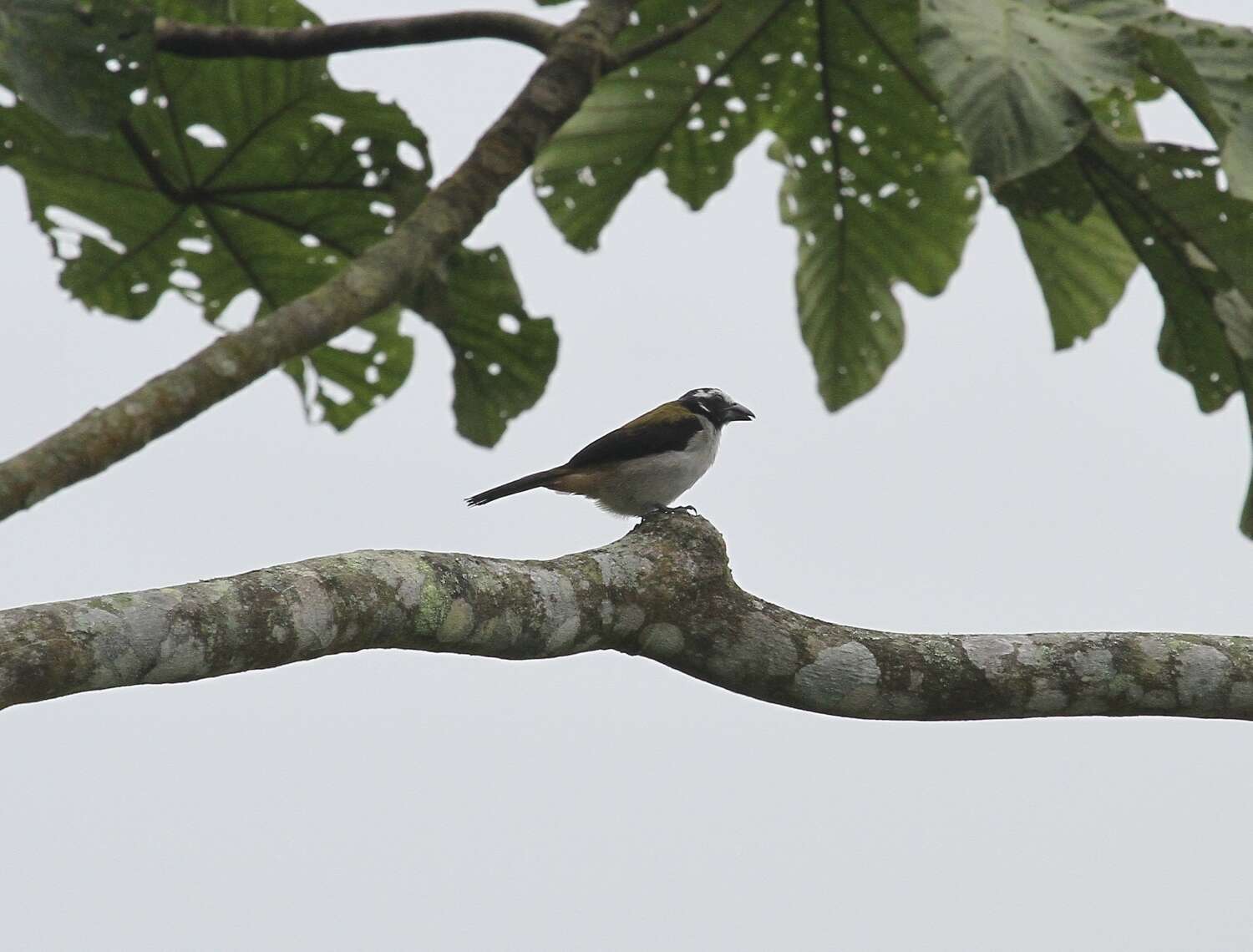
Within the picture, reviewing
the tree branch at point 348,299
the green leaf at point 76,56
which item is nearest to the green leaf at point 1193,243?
the tree branch at point 348,299

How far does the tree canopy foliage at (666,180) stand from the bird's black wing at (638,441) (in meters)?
0.37

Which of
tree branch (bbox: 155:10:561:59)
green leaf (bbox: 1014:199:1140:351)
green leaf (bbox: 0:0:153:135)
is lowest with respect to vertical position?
green leaf (bbox: 1014:199:1140:351)

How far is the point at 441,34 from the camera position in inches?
195

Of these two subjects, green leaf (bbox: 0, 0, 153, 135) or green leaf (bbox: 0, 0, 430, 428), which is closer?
green leaf (bbox: 0, 0, 153, 135)

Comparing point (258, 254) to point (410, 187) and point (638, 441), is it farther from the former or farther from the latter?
point (638, 441)

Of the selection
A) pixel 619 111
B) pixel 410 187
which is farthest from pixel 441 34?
pixel 619 111

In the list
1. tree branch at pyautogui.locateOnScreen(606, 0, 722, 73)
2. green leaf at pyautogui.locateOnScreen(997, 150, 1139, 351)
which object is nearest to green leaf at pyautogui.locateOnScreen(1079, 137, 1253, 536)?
green leaf at pyautogui.locateOnScreen(997, 150, 1139, 351)

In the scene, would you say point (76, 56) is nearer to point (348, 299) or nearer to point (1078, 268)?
point (348, 299)

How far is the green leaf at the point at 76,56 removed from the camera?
4320 mm

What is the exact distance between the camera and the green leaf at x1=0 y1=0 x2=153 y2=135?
4320 millimetres

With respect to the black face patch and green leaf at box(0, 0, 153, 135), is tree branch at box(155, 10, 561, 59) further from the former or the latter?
the black face patch

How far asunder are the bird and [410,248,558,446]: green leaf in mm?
330

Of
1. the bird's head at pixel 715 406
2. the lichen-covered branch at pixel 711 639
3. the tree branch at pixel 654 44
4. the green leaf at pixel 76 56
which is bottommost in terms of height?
the lichen-covered branch at pixel 711 639

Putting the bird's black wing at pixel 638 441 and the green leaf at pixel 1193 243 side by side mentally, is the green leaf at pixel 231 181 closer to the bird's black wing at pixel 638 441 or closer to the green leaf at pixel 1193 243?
the bird's black wing at pixel 638 441
